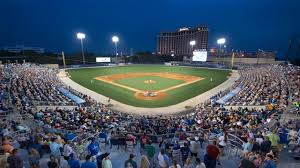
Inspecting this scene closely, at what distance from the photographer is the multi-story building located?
566 feet

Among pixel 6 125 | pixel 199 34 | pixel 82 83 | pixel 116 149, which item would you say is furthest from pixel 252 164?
pixel 199 34

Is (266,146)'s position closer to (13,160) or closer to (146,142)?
(146,142)

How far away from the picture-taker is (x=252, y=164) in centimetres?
690

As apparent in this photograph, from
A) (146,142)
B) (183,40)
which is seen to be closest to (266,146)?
(146,142)

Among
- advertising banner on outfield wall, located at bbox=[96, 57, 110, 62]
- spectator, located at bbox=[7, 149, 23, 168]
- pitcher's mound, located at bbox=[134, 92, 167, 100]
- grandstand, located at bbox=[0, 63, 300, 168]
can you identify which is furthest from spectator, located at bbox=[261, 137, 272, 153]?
advertising banner on outfield wall, located at bbox=[96, 57, 110, 62]

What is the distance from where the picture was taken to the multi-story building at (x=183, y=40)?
172 m

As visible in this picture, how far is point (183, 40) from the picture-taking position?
177875mm

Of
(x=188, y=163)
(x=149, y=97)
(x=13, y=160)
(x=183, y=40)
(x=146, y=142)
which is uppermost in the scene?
(x=183, y=40)

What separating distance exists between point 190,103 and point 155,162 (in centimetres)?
2360

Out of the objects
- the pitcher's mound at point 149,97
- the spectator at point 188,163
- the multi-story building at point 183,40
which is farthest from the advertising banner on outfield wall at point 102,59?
the multi-story building at point 183,40

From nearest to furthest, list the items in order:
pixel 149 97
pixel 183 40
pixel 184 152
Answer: pixel 184 152
pixel 149 97
pixel 183 40

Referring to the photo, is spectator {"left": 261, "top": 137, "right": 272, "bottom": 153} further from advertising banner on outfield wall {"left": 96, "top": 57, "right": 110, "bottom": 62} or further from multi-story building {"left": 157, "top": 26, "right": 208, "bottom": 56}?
multi-story building {"left": 157, "top": 26, "right": 208, "bottom": 56}

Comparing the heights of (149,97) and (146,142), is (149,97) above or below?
below

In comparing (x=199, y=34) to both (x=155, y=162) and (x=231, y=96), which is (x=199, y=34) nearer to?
(x=231, y=96)
